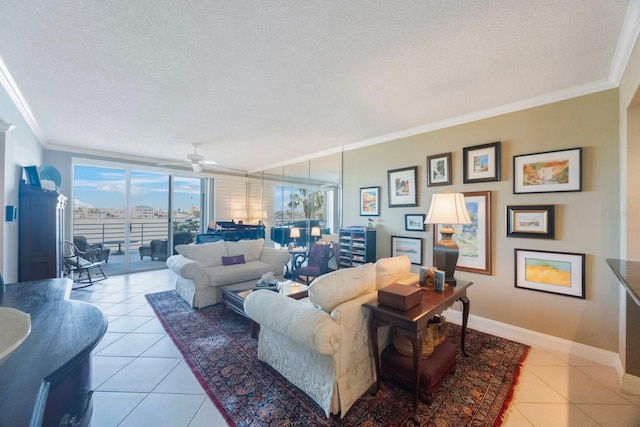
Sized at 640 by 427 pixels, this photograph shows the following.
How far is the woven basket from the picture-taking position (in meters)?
1.94

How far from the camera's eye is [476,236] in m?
3.10

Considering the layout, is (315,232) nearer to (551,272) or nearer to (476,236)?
(476,236)

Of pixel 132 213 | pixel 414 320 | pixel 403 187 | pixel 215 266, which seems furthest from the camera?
pixel 132 213

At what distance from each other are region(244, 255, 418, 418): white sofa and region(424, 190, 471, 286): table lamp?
Result: 63 cm

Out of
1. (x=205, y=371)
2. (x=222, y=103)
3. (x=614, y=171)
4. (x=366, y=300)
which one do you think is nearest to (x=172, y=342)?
(x=205, y=371)

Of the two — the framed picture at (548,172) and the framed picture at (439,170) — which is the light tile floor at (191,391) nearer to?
the framed picture at (548,172)

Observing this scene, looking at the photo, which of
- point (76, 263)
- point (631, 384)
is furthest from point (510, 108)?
point (76, 263)

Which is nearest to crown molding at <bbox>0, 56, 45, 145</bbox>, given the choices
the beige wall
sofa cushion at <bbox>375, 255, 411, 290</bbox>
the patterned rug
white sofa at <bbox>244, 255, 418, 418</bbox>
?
the patterned rug

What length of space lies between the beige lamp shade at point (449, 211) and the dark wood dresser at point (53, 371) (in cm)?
242

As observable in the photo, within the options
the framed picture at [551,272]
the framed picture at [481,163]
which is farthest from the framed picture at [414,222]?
the framed picture at [551,272]

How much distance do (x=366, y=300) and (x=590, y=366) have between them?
2.30 metres

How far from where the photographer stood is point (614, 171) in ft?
7.66

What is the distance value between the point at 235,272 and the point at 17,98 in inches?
125

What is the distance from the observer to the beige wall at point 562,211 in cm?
237
